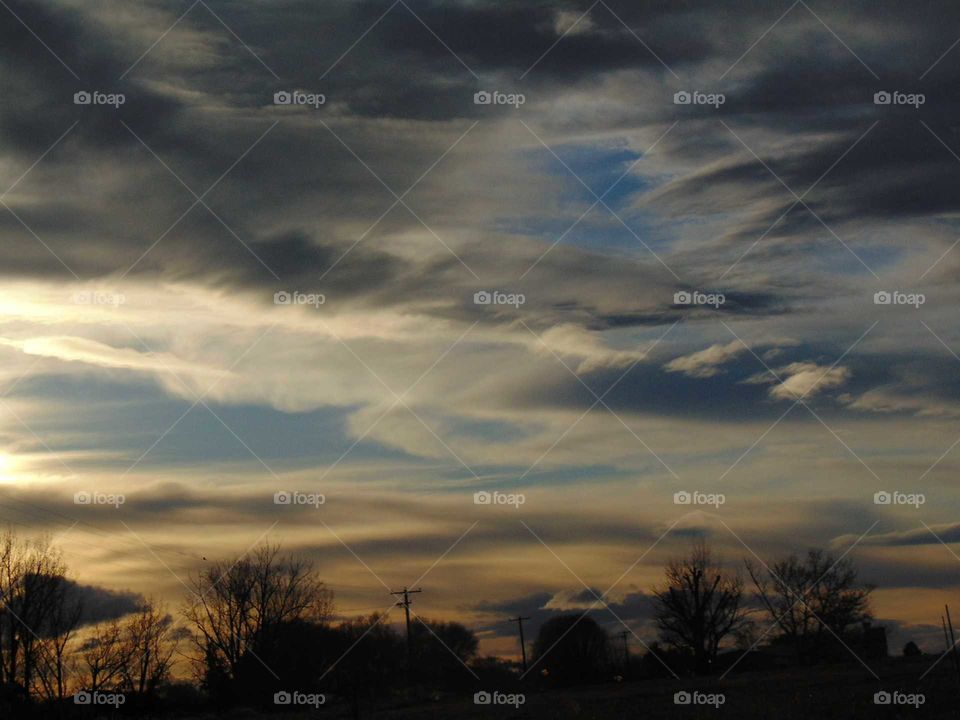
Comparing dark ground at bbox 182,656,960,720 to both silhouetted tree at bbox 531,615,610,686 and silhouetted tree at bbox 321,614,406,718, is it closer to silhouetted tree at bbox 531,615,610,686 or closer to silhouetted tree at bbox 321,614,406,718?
silhouetted tree at bbox 321,614,406,718

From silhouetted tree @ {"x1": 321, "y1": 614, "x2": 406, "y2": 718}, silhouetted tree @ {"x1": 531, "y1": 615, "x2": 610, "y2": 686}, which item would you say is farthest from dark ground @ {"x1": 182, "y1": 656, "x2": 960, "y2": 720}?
silhouetted tree @ {"x1": 531, "y1": 615, "x2": 610, "y2": 686}

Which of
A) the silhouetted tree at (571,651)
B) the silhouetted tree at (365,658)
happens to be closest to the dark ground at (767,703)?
the silhouetted tree at (365,658)

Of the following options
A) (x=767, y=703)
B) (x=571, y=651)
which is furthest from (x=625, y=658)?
(x=767, y=703)

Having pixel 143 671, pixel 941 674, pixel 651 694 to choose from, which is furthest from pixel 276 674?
pixel 941 674

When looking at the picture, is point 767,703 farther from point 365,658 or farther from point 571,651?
point 571,651

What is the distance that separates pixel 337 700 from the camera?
7925 centimetres

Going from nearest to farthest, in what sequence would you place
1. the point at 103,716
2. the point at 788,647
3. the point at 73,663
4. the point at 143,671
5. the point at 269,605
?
the point at 103,716, the point at 73,663, the point at 143,671, the point at 269,605, the point at 788,647

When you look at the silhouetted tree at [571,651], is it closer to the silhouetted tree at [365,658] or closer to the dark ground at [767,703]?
the silhouetted tree at [365,658]

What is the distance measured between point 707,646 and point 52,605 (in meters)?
67.5

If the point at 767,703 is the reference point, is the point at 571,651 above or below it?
above

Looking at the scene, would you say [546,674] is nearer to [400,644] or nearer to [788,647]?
[400,644]

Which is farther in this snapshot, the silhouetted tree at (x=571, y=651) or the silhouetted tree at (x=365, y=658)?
the silhouetted tree at (x=571, y=651)

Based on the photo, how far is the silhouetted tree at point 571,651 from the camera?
10656cm

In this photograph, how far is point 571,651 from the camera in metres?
112
